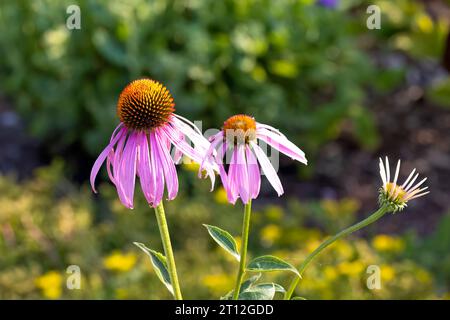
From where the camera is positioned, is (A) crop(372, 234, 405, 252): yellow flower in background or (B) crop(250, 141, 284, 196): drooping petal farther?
(A) crop(372, 234, 405, 252): yellow flower in background

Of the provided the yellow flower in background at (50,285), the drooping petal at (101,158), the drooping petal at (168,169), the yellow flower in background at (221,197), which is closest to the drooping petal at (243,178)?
the drooping petal at (168,169)

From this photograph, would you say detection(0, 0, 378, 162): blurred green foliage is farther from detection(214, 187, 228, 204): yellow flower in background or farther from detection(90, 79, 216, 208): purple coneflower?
detection(90, 79, 216, 208): purple coneflower

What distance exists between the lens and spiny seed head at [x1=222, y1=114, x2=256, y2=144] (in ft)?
3.92

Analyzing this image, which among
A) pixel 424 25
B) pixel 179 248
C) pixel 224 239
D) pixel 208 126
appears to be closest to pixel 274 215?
pixel 179 248

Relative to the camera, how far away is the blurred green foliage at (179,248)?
2.43 metres

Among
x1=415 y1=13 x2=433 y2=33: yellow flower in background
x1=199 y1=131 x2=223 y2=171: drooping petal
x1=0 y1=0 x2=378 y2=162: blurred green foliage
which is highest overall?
x1=415 y1=13 x2=433 y2=33: yellow flower in background

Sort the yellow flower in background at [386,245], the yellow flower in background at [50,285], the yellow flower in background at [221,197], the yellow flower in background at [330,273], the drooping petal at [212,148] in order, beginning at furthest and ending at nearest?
the yellow flower in background at [221,197] → the yellow flower in background at [386,245] → the yellow flower in background at [50,285] → the yellow flower in background at [330,273] → the drooping petal at [212,148]

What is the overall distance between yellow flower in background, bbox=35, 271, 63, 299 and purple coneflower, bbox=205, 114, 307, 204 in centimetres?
149

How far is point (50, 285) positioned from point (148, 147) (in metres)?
1.49

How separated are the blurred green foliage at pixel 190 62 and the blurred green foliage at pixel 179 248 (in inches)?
16.6

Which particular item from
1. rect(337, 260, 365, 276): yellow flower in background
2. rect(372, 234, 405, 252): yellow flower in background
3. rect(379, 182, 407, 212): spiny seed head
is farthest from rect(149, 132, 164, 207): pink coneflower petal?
rect(372, 234, 405, 252): yellow flower in background

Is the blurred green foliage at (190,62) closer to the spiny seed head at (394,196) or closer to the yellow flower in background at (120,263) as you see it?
the yellow flower in background at (120,263)
